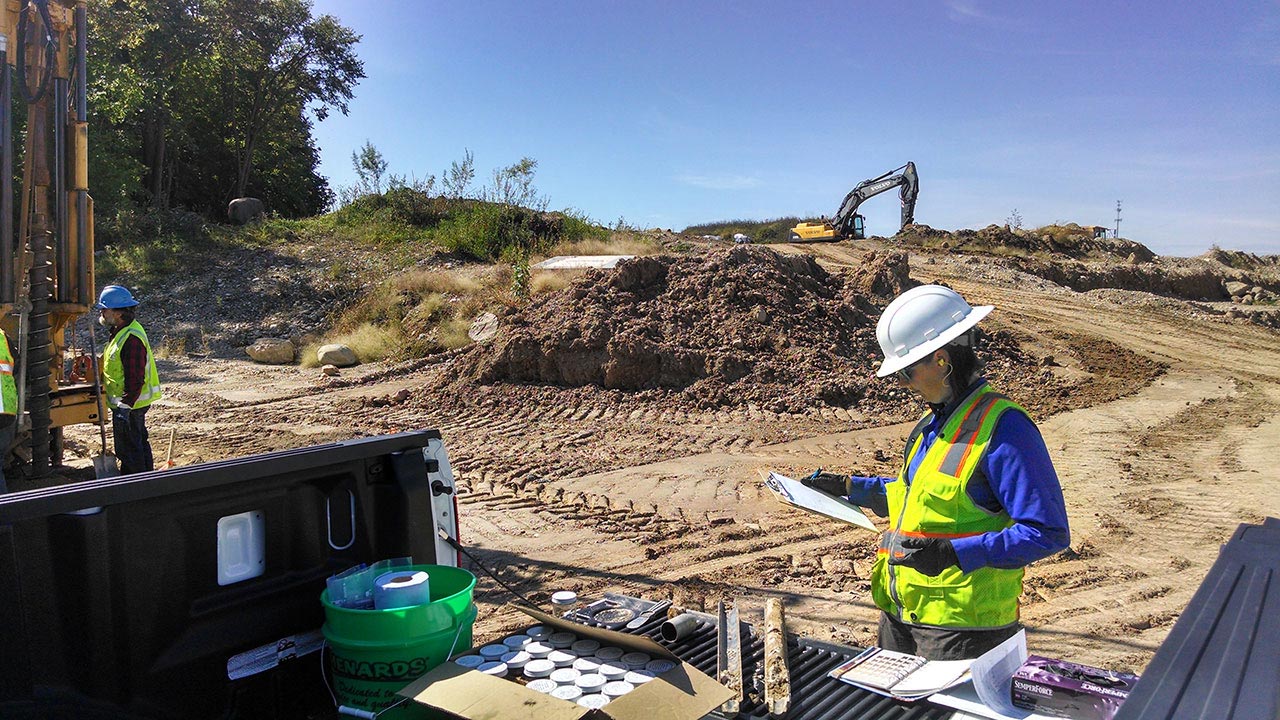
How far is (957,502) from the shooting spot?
8.66ft

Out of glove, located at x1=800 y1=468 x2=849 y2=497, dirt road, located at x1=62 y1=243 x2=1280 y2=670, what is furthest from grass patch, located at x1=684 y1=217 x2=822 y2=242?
glove, located at x1=800 y1=468 x2=849 y2=497

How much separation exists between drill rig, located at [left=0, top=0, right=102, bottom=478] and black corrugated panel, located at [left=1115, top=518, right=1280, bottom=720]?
8.72m

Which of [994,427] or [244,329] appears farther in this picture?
[244,329]

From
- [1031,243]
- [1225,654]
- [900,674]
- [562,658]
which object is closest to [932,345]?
[900,674]

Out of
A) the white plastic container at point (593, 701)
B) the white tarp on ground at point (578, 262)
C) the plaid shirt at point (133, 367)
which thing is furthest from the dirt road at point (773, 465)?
the white tarp on ground at point (578, 262)

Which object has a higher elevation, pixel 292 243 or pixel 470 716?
pixel 292 243

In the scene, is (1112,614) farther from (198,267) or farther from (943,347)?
(198,267)

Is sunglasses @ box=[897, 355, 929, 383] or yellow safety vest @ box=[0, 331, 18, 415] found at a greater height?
sunglasses @ box=[897, 355, 929, 383]

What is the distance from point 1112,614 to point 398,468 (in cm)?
502

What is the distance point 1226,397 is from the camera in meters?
13.0

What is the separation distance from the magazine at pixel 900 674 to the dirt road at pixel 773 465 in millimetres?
3031

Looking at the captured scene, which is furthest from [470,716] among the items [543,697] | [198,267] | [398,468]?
[198,267]

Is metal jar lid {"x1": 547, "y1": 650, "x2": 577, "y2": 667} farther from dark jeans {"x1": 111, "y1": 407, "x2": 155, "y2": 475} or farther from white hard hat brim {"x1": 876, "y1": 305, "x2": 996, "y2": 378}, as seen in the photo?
dark jeans {"x1": 111, "y1": 407, "x2": 155, "y2": 475}

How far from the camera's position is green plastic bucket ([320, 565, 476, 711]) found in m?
2.11
